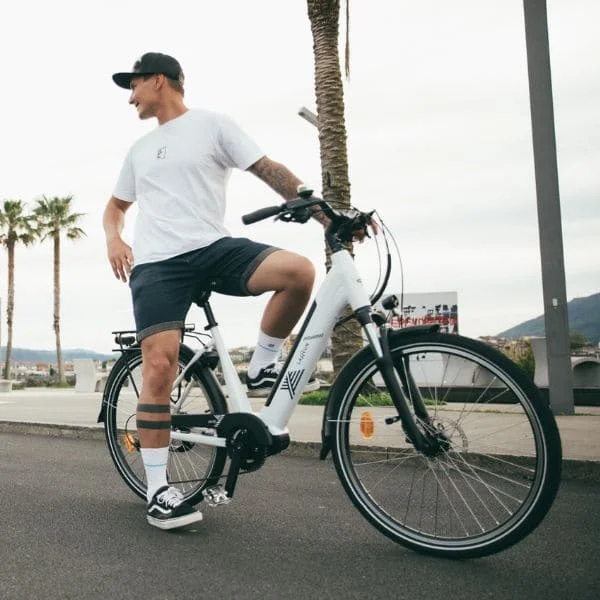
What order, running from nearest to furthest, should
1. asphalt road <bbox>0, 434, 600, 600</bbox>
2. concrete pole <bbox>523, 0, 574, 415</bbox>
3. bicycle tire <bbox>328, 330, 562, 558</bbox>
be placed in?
asphalt road <bbox>0, 434, 600, 600</bbox>
bicycle tire <bbox>328, 330, 562, 558</bbox>
concrete pole <bbox>523, 0, 574, 415</bbox>

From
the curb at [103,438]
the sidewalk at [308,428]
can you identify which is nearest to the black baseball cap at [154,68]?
the sidewalk at [308,428]

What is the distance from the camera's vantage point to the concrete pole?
8367 millimetres

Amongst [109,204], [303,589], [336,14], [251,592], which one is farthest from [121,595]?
[336,14]

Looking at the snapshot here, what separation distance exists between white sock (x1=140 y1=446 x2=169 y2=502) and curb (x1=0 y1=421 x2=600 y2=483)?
215 cm

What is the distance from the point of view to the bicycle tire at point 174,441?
373 centimetres

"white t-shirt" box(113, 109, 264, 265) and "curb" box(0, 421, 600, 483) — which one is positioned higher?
"white t-shirt" box(113, 109, 264, 265)

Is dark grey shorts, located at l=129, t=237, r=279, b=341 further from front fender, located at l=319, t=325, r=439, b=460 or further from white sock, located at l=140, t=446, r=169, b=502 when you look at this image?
front fender, located at l=319, t=325, r=439, b=460

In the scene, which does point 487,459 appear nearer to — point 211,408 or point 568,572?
point 568,572

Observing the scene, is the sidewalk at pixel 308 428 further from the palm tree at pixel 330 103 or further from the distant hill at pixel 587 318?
the palm tree at pixel 330 103

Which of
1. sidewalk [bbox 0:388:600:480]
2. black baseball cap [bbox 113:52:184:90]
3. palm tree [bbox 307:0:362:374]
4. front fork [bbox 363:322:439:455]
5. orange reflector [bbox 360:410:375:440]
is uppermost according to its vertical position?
palm tree [bbox 307:0:362:374]

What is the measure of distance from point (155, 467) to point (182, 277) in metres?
0.90

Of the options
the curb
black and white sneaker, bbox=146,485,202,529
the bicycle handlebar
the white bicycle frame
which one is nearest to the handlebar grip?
the bicycle handlebar

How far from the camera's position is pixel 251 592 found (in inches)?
99.7

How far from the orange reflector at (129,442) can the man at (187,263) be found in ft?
1.94
